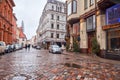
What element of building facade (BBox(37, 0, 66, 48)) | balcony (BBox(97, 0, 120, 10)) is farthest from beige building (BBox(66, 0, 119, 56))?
building facade (BBox(37, 0, 66, 48))

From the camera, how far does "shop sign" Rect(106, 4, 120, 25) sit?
1845 cm

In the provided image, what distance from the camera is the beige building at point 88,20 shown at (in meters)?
21.2

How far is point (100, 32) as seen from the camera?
21719 mm

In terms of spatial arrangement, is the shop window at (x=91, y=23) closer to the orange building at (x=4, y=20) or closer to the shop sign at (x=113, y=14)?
the shop sign at (x=113, y=14)

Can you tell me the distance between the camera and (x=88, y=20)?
87.0 ft

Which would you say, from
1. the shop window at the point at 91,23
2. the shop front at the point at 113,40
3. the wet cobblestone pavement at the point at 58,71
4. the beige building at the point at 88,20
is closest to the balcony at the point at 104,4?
the beige building at the point at 88,20

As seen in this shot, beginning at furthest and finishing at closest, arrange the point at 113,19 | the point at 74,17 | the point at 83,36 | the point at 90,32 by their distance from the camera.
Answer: the point at 74,17 → the point at 83,36 → the point at 90,32 → the point at 113,19

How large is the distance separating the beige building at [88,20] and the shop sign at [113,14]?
0.53m

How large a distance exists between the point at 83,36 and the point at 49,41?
34.9 m

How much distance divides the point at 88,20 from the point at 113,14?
745 centimetres

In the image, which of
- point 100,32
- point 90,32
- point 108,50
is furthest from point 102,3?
point 90,32

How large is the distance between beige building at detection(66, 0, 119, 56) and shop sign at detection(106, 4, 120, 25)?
0.53 m

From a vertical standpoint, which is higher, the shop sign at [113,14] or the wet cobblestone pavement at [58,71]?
the shop sign at [113,14]

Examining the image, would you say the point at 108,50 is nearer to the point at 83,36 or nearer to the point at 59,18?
the point at 83,36
